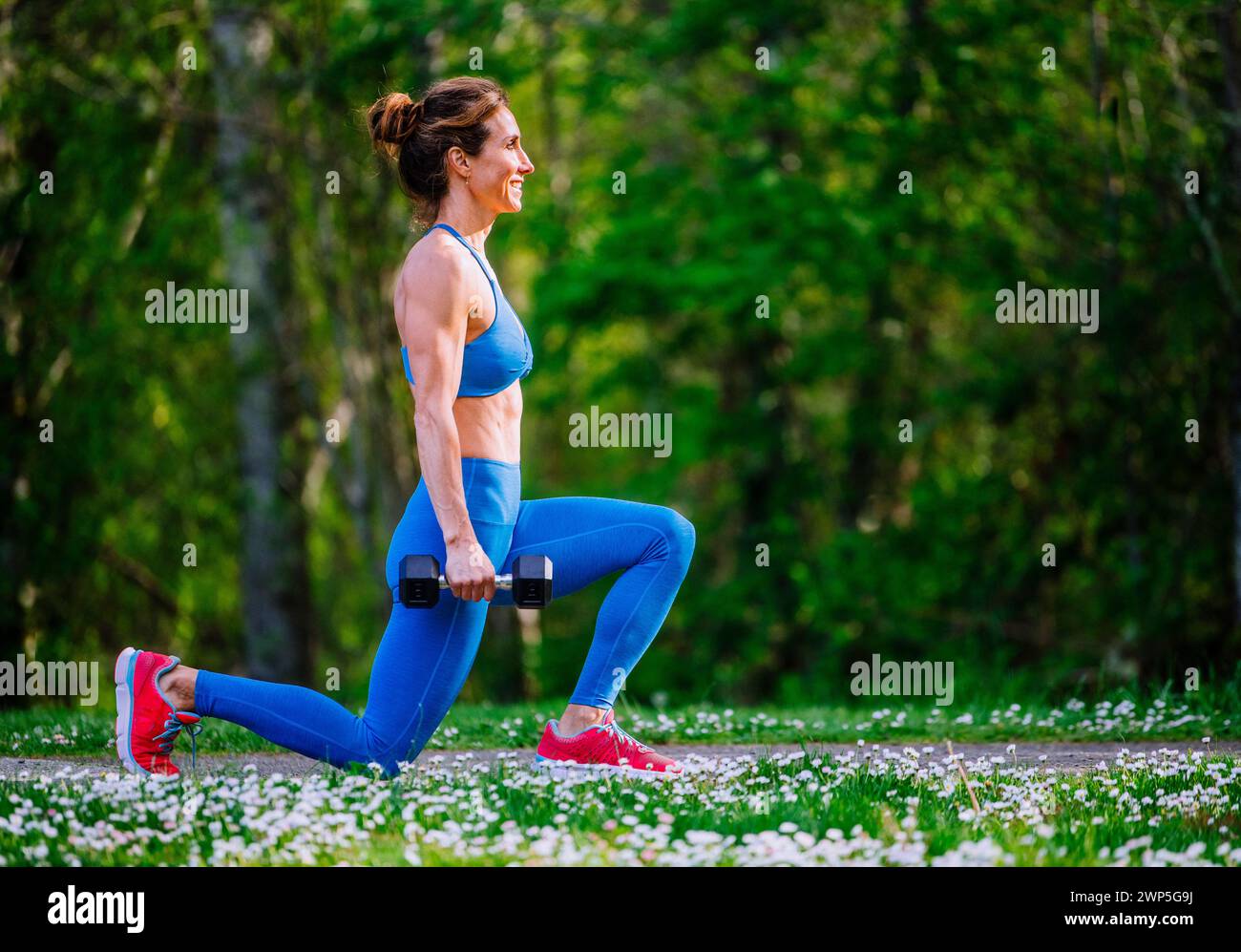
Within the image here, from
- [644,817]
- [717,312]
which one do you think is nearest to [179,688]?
[644,817]

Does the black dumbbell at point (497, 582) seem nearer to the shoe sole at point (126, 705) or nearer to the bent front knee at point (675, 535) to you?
the bent front knee at point (675, 535)

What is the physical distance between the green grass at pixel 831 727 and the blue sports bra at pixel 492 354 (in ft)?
6.17

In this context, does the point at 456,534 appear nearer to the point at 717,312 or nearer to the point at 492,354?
the point at 492,354

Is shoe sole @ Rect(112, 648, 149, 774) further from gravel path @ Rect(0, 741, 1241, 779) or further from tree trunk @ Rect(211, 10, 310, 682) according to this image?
tree trunk @ Rect(211, 10, 310, 682)

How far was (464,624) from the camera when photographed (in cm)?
443

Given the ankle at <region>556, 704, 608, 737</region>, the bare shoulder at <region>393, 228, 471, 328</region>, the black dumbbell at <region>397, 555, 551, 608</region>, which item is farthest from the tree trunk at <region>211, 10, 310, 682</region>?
the black dumbbell at <region>397, 555, 551, 608</region>

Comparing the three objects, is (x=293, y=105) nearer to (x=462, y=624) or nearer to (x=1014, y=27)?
(x=1014, y=27)

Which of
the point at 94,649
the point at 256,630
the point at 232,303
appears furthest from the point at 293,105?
the point at 94,649

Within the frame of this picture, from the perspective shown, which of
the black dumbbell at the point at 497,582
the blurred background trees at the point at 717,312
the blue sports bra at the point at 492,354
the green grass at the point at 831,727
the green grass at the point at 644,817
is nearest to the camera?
the green grass at the point at 644,817

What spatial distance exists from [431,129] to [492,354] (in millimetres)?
735

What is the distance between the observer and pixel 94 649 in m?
14.8

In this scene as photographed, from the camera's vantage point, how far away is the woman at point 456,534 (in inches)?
167

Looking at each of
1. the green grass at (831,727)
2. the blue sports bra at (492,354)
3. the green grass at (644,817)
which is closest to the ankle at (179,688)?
the green grass at (644,817)

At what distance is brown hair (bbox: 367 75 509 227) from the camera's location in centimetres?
448
